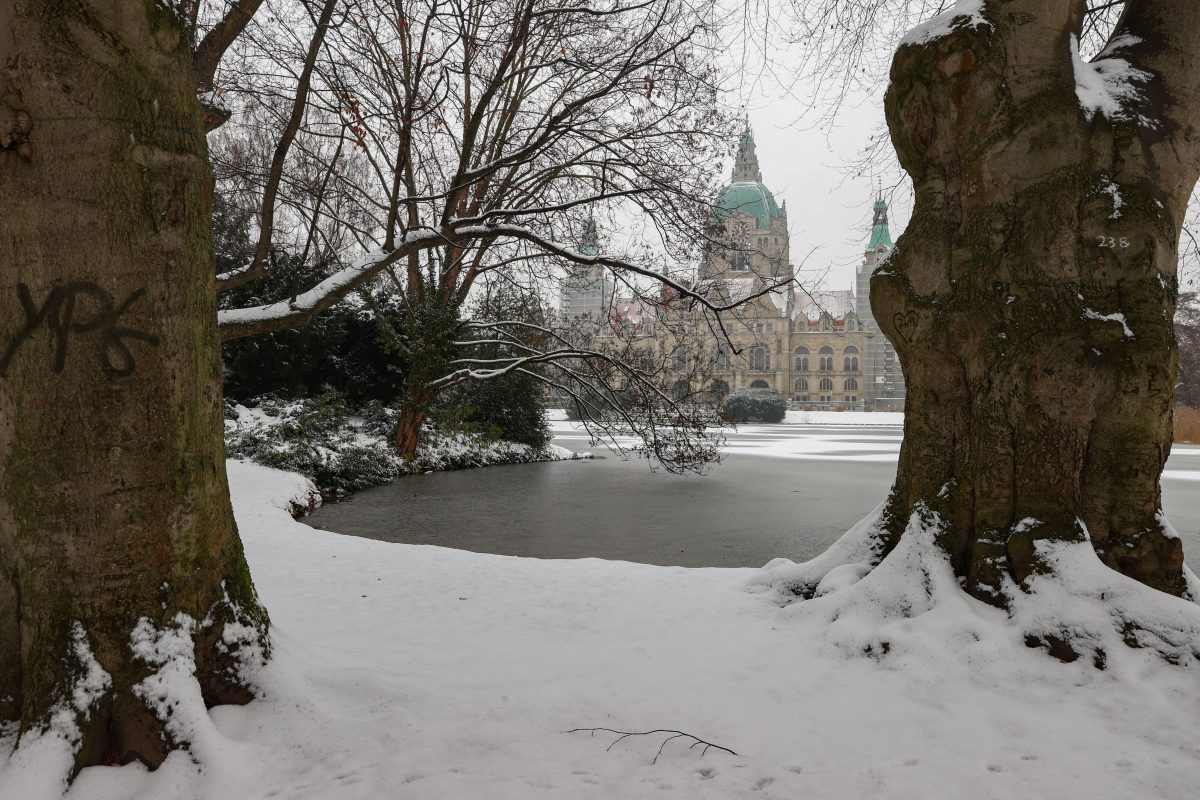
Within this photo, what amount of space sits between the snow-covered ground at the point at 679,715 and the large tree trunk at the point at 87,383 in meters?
0.28

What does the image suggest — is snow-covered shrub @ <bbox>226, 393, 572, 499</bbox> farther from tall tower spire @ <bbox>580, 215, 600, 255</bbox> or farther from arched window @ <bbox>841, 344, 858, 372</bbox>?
arched window @ <bbox>841, 344, 858, 372</bbox>

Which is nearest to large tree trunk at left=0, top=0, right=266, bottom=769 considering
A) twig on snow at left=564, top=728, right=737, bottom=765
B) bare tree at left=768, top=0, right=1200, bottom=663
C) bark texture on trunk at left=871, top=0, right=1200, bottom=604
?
twig on snow at left=564, top=728, right=737, bottom=765

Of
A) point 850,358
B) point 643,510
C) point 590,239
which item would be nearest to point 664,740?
point 643,510

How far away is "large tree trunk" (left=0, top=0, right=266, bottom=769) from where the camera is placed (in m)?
1.88

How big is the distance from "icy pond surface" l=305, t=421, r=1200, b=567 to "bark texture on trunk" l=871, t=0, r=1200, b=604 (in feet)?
9.14

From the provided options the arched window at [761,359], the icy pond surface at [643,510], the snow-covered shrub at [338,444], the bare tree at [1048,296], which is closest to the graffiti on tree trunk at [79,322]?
the bare tree at [1048,296]

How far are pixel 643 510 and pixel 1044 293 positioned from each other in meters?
6.03

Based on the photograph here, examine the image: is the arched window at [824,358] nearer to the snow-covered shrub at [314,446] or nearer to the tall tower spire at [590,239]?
the tall tower spire at [590,239]

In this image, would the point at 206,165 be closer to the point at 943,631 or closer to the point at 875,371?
the point at 943,631

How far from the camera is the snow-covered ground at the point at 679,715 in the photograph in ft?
6.31

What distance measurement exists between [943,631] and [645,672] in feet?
4.11

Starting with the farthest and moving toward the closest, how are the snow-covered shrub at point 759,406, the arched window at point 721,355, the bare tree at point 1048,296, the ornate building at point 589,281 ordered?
1. the snow-covered shrub at point 759,406
2. the ornate building at point 589,281
3. the arched window at point 721,355
4. the bare tree at point 1048,296

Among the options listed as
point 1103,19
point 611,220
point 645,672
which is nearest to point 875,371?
point 611,220

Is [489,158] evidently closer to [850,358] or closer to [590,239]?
[590,239]
